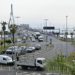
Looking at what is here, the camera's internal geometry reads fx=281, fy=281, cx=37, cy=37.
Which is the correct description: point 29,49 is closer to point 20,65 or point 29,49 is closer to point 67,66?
point 20,65

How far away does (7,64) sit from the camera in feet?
110

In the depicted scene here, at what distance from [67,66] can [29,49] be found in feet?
129

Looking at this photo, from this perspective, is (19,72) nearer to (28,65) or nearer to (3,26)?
(28,65)

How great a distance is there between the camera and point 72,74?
11016 millimetres

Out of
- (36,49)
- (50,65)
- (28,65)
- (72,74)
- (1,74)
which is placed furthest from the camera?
(36,49)

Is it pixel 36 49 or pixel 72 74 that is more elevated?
pixel 72 74

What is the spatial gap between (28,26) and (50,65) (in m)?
149

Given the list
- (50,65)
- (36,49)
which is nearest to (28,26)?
(36,49)

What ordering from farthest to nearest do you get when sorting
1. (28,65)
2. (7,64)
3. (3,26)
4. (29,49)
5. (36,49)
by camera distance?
1. (3,26)
2. (36,49)
3. (29,49)
4. (7,64)
5. (28,65)

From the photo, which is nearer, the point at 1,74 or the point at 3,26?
the point at 1,74

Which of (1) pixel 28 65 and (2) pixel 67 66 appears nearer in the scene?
(2) pixel 67 66

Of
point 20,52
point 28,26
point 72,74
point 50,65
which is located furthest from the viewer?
point 28,26

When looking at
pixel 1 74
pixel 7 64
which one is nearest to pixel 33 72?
pixel 1 74

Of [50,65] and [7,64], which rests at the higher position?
[50,65]
